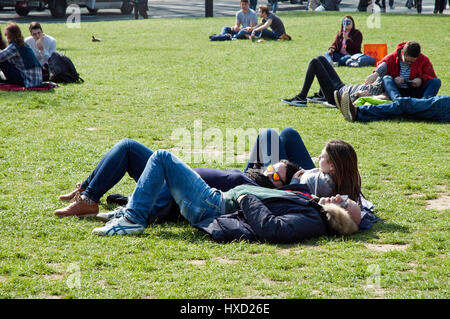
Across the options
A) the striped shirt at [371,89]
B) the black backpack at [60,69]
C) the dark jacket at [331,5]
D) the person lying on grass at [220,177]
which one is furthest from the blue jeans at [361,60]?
the dark jacket at [331,5]

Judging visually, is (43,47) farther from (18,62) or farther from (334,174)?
(334,174)

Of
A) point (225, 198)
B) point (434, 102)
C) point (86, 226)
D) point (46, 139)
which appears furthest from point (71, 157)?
point (434, 102)

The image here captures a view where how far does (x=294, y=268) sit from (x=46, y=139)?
4.93 m

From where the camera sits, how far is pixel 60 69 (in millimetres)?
12281

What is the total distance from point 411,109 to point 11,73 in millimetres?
7110

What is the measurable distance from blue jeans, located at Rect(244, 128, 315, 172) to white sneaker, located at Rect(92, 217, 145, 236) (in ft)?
4.50

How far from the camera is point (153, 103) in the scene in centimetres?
1088

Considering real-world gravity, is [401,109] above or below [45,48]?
below

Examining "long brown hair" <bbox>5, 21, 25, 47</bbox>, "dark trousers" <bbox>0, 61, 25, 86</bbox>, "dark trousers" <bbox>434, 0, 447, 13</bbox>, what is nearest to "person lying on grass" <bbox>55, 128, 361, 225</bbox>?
"long brown hair" <bbox>5, 21, 25, 47</bbox>

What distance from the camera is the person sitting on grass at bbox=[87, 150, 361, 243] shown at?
5.03 m

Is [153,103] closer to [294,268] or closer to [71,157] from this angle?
[71,157]

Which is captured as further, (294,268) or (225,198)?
(225,198)

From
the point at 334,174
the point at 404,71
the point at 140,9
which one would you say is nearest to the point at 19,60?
the point at 404,71

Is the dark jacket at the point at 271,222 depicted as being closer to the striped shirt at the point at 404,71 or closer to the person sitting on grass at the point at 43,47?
the striped shirt at the point at 404,71
